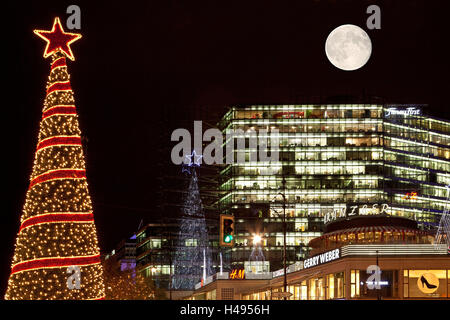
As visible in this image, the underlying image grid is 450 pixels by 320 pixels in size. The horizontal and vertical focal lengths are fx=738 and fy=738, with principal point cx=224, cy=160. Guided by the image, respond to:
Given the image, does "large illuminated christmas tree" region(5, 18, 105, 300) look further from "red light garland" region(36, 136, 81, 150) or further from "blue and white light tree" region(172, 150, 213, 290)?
"blue and white light tree" region(172, 150, 213, 290)

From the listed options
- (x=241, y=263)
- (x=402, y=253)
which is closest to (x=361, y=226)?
(x=402, y=253)

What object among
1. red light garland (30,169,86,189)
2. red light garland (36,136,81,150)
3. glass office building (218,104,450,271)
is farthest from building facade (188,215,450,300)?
glass office building (218,104,450,271)

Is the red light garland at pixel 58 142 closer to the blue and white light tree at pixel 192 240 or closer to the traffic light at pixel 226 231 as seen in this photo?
the traffic light at pixel 226 231

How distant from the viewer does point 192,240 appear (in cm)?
17812

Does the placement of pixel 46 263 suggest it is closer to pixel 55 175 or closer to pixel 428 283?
pixel 55 175

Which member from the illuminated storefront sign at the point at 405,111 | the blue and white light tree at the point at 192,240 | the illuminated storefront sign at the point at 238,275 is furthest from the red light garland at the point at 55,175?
the illuminated storefront sign at the point at 405,111

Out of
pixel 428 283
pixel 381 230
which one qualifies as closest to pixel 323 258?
pixel 381 230

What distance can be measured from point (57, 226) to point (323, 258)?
1276 inches

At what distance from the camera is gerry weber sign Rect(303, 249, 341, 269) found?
67.4m

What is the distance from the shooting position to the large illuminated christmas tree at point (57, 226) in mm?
45375

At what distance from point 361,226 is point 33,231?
142 feet

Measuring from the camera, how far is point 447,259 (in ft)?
203

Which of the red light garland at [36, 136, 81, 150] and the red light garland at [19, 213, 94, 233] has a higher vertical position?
the red light garland at [36, 136, 81, 150]

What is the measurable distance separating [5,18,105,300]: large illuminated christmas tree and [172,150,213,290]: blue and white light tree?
401 ft
